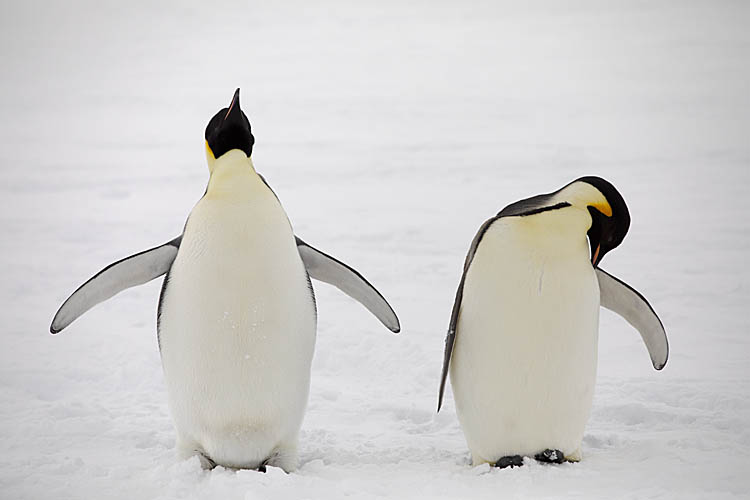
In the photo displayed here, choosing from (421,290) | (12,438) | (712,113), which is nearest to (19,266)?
(421,290)

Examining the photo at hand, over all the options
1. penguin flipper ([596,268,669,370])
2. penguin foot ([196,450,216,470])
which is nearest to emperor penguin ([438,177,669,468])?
penguin flipper ([596,268,669,370])

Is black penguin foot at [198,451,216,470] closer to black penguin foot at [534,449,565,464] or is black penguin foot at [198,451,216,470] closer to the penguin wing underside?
the penguin wing underside

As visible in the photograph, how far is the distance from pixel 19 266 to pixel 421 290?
7.27ft

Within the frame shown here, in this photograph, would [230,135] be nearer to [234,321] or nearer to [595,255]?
[234,321]

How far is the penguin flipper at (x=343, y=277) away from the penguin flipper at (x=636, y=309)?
64cm

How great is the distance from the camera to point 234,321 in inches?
86.4

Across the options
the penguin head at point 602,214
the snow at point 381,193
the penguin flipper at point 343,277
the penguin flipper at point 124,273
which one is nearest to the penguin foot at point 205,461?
the snow at point 381,193

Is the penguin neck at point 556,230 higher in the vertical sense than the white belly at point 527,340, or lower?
higher

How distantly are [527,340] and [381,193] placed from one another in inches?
173

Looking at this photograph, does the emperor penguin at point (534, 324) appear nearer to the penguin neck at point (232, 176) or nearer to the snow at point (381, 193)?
the snow at point (381, 193)

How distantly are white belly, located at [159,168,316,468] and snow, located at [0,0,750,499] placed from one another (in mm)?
149

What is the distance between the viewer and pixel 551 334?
7.64 feet

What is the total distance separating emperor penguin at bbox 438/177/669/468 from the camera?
233 centimetres

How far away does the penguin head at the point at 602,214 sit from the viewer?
2387 millimetres
